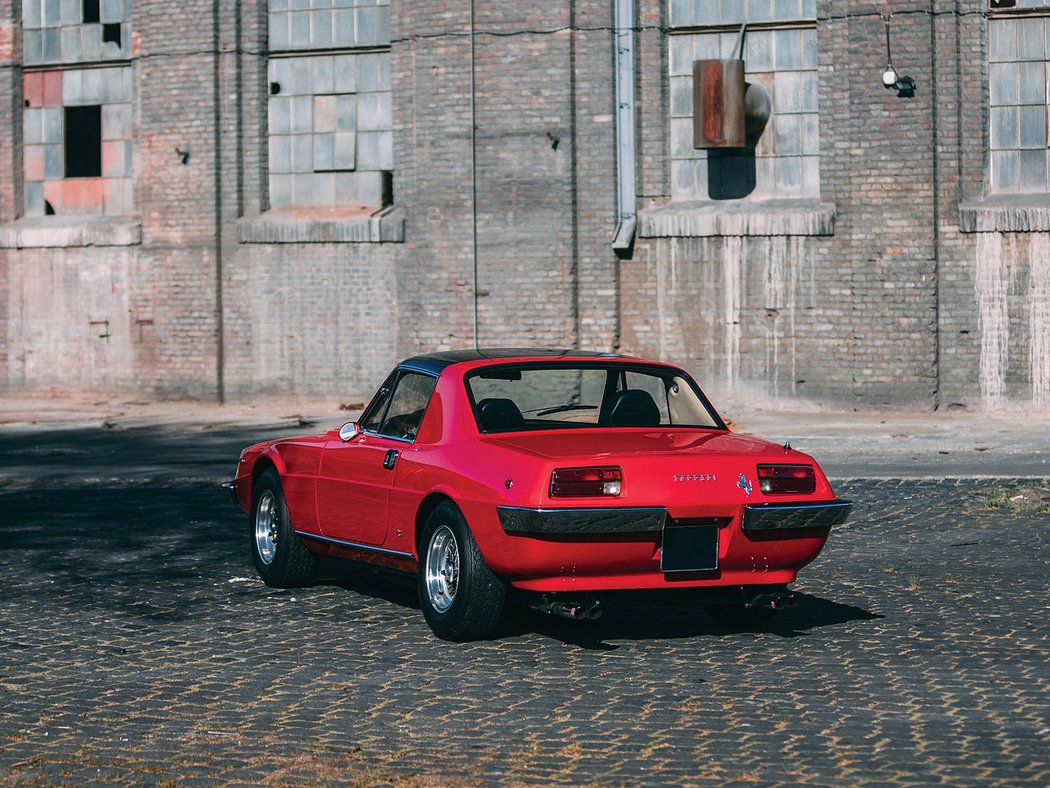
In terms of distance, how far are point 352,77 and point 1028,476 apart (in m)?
12.3

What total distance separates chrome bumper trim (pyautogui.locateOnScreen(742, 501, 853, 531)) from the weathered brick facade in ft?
45.7

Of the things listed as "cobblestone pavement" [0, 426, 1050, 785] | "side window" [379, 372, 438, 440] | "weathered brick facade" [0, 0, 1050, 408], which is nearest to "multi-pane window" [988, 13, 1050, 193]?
"weathered brick facade" [0, 0, 1050, 408]

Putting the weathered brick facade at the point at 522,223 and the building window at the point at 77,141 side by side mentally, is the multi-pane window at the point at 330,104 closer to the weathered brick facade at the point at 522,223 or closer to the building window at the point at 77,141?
the weathered brick facade at the point at 522,223

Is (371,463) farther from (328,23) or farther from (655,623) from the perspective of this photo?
(328,23)

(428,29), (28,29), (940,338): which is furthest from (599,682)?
(28,29)

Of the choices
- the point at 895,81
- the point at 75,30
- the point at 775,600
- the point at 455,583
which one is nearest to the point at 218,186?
the point at 75,30

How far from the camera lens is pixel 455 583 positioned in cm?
776

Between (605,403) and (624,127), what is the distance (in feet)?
45.7

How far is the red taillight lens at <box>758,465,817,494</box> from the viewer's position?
7.56 meters

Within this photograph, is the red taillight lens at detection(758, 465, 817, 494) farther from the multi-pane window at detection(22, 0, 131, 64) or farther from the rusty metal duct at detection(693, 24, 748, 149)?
the multi-pane window at detection(22, 0, 131, 64)

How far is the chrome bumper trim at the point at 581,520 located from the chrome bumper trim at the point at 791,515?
0.46 m

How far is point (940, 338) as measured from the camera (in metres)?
21.2

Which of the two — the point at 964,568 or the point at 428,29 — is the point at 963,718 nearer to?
the point at 964,568

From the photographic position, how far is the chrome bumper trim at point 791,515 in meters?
7.43
